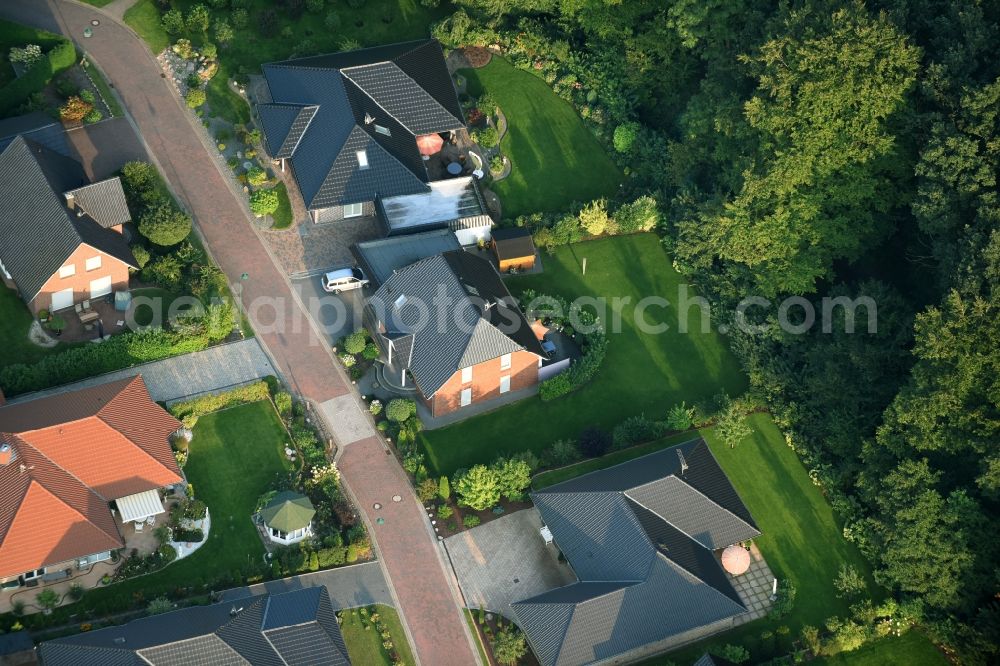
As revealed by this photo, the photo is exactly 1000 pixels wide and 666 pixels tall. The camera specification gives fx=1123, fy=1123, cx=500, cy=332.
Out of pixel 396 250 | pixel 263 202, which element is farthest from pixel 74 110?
pixel 396 250

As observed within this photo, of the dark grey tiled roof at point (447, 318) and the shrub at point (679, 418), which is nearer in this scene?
the dark grey tiled roof at point (447, 318)

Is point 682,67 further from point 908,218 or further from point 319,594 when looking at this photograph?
point 319,594

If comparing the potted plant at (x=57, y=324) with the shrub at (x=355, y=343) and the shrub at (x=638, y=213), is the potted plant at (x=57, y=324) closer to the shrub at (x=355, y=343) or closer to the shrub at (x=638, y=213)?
the shrub at (x=355, y=343)

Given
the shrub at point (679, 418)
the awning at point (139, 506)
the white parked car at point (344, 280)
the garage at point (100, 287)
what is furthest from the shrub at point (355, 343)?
the shrub at point (679, 418)

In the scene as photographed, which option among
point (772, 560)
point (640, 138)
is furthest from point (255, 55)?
point (772, 560)

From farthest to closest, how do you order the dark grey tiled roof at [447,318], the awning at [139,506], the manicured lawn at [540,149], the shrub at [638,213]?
1. the manicured lawn at [540,149]
2. the shrub at [638,213]
3. the dark grey tiled roof at [447,318]
4. the awning at [139,506]

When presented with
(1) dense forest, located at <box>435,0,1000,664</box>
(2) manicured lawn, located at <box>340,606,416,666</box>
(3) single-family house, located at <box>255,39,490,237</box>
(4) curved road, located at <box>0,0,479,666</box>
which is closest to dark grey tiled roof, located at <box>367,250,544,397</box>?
(4) curved road, located at <box>0,0,479,666</box>
